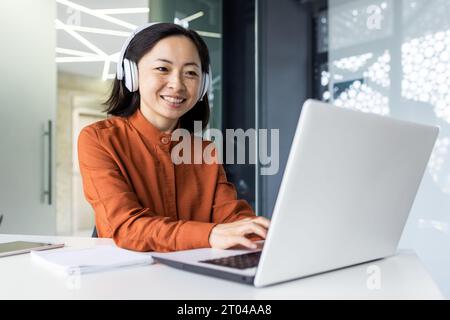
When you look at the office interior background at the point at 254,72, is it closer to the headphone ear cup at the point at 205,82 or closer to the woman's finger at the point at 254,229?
the headphone ear cup at the point at 205,82

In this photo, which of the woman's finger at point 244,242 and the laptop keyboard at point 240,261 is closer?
the laptop keyboard at point 240,261

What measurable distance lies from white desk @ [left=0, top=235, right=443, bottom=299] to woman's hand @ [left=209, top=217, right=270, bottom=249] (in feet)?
0.46

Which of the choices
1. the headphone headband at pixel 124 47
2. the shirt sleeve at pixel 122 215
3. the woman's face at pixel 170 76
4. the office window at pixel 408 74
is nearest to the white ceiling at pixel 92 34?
the office window at pixel 408 74

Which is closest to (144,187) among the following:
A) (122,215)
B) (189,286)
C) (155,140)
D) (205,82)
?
(155,140)

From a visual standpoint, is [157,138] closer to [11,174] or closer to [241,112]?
[11,174]

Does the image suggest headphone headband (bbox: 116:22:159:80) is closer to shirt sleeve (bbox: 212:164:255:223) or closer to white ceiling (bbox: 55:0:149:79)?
shirt sleeve (bbox: 212:164:255:223)

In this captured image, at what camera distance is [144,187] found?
1.28 metres

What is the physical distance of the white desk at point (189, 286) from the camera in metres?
0.61

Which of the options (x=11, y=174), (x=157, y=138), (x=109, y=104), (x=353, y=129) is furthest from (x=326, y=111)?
(x=11, y=174)

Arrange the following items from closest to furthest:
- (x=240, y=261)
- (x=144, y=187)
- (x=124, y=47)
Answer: (x=240, y=261)
(x=144, y=187)
(x=124, y=47)

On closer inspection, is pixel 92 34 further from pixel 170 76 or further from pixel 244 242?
pixel 244 242

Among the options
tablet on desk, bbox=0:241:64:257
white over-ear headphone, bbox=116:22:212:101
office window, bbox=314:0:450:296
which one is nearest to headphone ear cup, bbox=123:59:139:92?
white over-ear headphone, bbox=116:22:212:101

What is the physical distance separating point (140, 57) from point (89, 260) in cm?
71

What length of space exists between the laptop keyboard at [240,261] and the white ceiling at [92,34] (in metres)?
2.30
